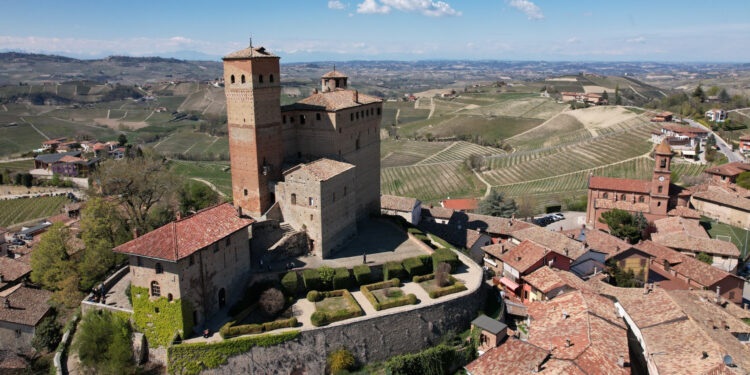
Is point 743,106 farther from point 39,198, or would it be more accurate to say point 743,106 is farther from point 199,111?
point 199,111

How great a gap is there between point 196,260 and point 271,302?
4422mm

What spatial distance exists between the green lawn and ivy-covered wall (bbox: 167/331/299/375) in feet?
133

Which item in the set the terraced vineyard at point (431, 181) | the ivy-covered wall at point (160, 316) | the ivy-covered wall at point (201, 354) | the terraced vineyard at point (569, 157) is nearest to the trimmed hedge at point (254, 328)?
the ivy-covered wall at point (201, 354)

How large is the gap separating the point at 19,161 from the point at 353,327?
3189 inches

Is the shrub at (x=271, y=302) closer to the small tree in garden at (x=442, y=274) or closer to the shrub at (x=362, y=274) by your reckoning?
the shrub at (x=362, y=274)

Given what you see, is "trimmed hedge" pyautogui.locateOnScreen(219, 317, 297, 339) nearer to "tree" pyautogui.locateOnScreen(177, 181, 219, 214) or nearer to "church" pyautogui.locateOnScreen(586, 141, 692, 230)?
"tree" pyautogui.locateOnScreen(177, 181, 219, 214)

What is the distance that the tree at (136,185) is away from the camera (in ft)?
119

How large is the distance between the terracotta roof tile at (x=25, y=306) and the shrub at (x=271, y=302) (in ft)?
52.1

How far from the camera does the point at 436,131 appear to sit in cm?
11300

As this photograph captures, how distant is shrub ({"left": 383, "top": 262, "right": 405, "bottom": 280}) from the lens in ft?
99.5

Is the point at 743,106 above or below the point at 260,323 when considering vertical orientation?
above

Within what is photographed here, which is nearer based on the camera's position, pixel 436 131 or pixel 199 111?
pixel 436 131

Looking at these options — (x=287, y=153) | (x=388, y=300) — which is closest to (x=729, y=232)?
(x=388, y=300)

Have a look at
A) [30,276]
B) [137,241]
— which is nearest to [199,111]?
[30,276]
